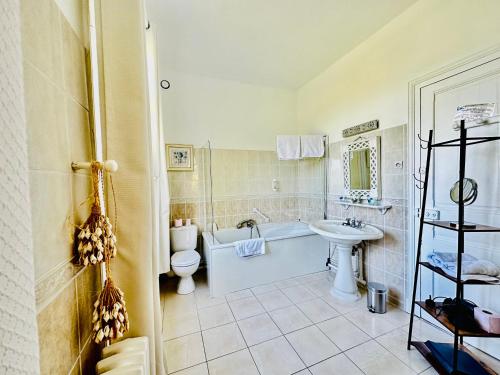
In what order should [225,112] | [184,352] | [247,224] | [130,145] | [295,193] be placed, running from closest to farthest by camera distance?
[130,145], [184,352], [225,112], [247,224], [295,193]

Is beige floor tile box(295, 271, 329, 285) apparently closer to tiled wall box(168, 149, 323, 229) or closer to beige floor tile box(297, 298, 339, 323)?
beige floor tile box(297, 298, 339, 323)

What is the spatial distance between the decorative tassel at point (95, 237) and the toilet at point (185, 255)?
180 centimetres

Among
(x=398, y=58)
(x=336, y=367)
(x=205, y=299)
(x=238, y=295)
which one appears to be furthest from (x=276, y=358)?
(x=398, y=58)

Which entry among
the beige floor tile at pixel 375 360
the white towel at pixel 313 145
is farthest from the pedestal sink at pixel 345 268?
the white towel at pixel 313 145

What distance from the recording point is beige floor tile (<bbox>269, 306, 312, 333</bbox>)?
71.9 inches

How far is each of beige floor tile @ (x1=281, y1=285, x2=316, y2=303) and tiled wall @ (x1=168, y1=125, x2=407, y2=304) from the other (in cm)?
72

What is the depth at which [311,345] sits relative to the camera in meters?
1.62

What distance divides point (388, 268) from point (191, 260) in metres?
2.15

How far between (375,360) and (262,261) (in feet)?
4.49

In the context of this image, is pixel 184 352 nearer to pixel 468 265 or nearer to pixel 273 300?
pixel 273 300

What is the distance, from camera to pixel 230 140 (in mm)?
3170

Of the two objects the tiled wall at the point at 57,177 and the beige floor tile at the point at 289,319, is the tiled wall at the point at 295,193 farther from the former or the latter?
the tiled wall at the point at 57,177

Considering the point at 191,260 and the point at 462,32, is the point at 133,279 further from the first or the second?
the point at 462,32

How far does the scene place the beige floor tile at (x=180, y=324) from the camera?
179 centimetres
